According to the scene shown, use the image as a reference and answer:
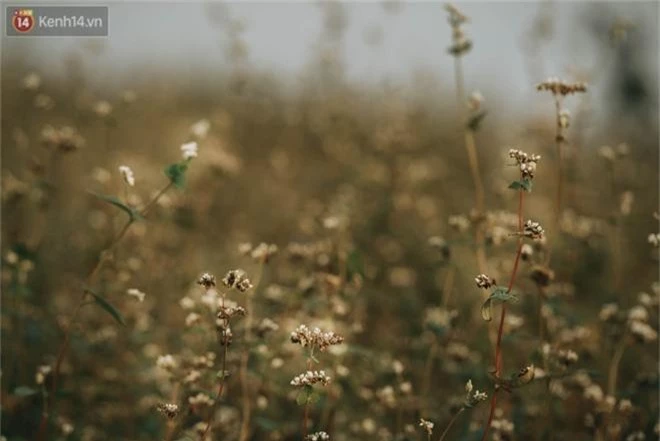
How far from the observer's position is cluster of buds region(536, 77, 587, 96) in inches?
126

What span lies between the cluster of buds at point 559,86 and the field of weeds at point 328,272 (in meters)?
0.02

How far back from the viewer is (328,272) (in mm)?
3834

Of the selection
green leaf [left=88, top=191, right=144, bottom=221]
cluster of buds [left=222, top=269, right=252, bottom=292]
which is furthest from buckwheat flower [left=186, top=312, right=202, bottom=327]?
cluster of buds [left=222, top=269, right=252, bottom=292]

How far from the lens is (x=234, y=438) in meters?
3.48

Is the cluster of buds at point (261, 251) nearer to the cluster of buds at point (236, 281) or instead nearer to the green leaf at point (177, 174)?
the green leaf at point (177, 174)

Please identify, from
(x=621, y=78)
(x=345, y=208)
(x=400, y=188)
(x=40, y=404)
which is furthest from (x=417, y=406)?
(x=621, y=78)

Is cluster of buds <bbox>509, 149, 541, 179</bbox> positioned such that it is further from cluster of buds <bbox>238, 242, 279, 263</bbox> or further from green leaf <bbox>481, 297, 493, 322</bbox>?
cluster of buds <bbox>238, 242, 279, 263</bbox>

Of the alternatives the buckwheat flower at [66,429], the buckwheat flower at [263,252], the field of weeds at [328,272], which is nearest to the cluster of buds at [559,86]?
the field of weeds at [328,272]

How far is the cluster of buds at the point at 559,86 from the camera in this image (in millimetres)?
3211

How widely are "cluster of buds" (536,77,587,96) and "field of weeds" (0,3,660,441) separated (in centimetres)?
2

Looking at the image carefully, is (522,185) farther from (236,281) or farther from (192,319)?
(192,319)

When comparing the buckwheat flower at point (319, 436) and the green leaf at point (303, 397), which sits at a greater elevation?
the green leaf at point (303, 397)

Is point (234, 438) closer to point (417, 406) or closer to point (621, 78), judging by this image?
point (417, 406)

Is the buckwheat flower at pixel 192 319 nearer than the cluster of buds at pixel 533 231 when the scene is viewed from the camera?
No
